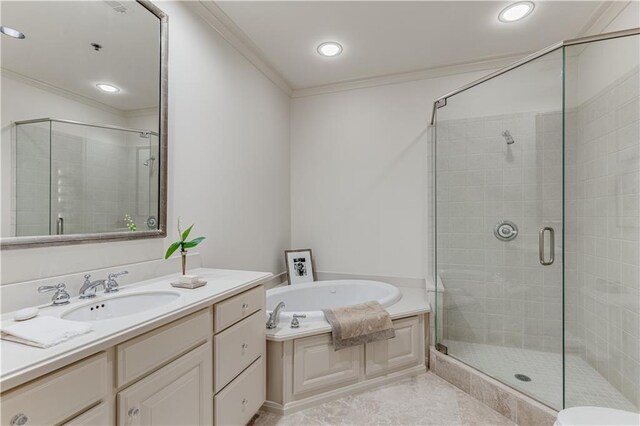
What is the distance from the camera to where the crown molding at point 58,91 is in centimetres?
108

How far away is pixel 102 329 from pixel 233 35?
2092 mm

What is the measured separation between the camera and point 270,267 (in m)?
2.75

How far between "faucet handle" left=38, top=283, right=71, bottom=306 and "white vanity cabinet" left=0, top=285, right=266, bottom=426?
16.9 inches

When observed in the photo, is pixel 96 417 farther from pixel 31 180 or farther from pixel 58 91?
pixel 58 91

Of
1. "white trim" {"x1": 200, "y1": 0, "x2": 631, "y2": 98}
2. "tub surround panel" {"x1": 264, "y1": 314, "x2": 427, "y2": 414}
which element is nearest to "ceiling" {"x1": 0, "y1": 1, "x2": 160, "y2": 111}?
"white trim" {"x1": 200, "y1": 0, "x2": 631, "y2": 98}

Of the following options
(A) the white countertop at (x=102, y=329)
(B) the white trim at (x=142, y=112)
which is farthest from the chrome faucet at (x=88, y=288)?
(B) the white trim at (x=142, y=112)

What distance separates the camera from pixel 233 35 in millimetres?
2197

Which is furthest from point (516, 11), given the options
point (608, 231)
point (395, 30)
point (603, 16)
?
point (608, 231)

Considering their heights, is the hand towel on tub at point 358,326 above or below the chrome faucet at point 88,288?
below

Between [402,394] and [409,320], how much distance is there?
48 centimetres

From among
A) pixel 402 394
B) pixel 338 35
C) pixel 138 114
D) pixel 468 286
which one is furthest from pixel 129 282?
pixel 468 286

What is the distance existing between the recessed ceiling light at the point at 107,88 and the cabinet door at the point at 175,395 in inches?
48.8

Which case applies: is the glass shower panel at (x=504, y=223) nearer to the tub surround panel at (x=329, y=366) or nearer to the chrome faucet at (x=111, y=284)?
the tub surround panel at (x=329, y=366)

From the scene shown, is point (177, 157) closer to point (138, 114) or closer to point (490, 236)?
point (138, 114)
